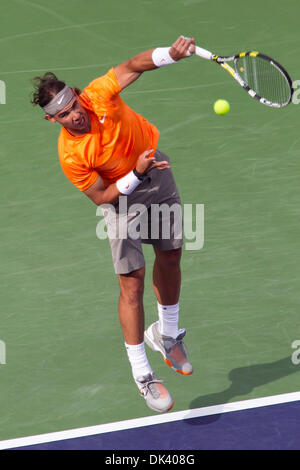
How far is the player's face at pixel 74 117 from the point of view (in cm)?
777

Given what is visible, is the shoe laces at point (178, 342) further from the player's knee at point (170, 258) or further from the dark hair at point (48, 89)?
the dark hair at point (48, 89)

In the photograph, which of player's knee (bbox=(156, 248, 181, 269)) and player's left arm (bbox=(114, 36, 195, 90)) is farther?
player's knee (bbox=(156, 248, 181, 269))

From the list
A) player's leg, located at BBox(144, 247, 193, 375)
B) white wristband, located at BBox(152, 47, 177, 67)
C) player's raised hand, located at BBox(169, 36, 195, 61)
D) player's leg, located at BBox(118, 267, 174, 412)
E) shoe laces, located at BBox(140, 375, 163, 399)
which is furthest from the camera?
player's leg, located at BBox(144, 247, 193, 375)

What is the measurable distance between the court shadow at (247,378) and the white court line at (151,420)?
0.07m

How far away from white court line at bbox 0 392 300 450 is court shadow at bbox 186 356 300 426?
0.23 feet

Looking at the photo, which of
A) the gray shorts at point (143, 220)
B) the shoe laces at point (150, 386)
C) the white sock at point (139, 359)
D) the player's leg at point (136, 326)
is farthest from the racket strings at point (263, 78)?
the shoe laces at point (150, 386)

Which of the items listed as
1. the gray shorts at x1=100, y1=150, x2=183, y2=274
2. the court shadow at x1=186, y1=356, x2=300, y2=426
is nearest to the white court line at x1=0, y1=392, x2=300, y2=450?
the court shadow at x1=186, y1=356, x2=300, y2=426

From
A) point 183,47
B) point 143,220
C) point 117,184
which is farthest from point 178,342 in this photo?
point 183,47

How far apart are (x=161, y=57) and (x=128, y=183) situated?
98cm

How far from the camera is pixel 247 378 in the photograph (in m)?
8.56

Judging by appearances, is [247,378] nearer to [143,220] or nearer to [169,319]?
[169,319]

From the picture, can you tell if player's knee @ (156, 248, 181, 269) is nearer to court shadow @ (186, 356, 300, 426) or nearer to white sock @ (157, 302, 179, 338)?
white sock @ (157, 302, 179, 338)

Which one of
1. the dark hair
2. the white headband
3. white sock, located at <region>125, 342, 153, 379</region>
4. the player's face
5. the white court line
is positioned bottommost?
the white court line

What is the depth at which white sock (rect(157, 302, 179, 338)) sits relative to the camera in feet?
28.8
